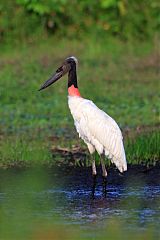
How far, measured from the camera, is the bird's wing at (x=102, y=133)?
877cm

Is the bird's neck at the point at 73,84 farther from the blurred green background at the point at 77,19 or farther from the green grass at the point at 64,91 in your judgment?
the blurred green background at the point at 77,19

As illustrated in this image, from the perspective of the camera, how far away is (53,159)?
33.3 feet

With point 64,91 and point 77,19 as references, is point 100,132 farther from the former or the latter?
point 77,19

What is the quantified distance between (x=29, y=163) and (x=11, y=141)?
1073 mm

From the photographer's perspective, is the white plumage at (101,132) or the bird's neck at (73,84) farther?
the bird's neck at (73,84)

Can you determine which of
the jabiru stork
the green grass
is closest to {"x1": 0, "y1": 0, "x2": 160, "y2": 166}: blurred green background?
the green grass

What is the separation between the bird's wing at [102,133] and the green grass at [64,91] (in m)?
1.07

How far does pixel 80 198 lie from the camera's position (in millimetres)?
8469

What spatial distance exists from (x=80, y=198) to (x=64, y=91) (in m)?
6.17

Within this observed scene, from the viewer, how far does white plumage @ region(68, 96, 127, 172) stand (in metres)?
8.78

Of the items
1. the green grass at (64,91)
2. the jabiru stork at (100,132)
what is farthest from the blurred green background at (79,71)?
the jabiru stork at (100,132)

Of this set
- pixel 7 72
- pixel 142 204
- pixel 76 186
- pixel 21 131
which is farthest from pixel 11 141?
pixel 7 72

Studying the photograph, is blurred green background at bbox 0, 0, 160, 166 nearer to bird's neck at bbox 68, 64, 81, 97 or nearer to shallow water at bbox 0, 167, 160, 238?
shallow water at bbox 0, 167, 160, 238

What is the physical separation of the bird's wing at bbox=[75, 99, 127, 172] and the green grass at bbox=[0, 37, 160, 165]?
1072mm
